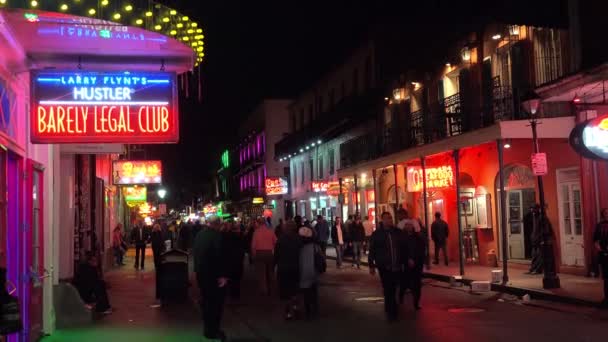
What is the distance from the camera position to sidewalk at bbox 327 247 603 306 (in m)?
Answer: 14.3

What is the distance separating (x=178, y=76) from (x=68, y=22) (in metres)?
2.46

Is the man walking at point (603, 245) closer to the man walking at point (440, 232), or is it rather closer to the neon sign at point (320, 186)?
the man walking at point (440, 232)

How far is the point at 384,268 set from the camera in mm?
12398

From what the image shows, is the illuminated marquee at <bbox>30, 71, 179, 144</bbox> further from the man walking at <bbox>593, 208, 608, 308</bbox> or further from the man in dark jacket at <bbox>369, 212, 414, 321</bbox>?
the man walking at <bbox>593, 208, 608, 308</bbox>

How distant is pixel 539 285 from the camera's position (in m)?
16.4

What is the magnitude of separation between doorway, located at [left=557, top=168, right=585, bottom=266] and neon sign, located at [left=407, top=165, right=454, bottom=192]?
362 cm

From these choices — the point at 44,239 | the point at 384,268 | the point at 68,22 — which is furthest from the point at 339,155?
the point at 68,22

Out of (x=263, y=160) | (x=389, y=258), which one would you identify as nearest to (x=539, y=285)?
(x=389, y=258)

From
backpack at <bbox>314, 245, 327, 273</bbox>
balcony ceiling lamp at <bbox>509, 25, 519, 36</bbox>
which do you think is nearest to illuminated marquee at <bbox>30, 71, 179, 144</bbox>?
backpack at <bbox>314, 245, 327, 273</bbox>

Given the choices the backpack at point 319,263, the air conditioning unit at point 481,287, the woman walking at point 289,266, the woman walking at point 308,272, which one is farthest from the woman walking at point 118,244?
the backpack at point 319,263

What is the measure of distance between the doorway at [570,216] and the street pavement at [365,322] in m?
3.65

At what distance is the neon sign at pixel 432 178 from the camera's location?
2208 cm

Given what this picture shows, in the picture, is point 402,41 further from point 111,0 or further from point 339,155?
point 111,0

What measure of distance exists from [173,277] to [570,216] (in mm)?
10433
